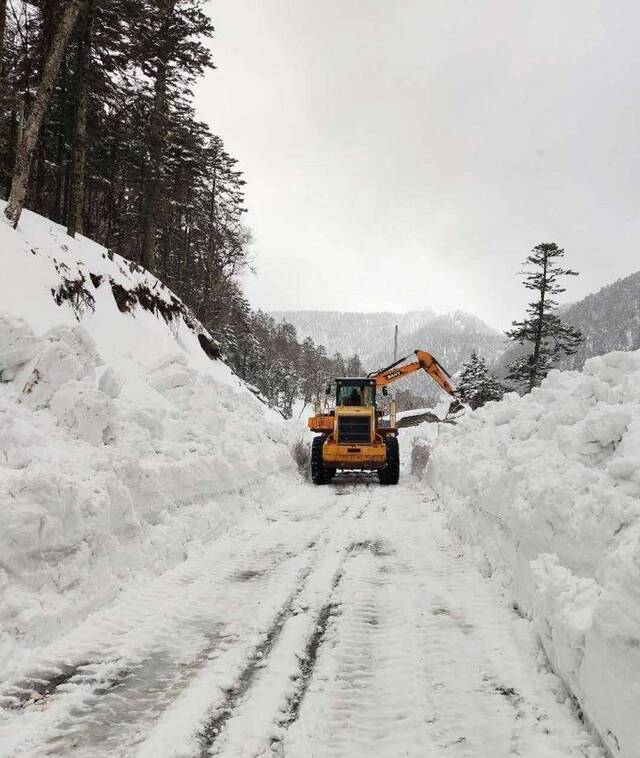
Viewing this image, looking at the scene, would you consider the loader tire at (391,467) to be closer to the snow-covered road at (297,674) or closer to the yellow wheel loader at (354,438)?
the yellow wheel loader at (354,438)

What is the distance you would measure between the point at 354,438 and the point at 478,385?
30.1 m

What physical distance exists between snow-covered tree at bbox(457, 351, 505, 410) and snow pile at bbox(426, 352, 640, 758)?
113 feet

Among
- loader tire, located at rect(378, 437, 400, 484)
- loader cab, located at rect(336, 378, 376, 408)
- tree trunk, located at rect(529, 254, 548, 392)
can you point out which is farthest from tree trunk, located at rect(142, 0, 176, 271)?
tree trunk, located at rect(529, 254, 548, 392)

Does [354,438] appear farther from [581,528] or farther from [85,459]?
[581,528]

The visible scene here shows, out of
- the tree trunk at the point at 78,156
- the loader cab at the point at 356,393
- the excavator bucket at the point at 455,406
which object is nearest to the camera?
the loader cab at the point at 356,393

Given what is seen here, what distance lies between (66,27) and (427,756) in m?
14.9

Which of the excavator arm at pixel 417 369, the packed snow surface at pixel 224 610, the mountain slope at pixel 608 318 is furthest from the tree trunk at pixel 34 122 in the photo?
the mountain slope at pixel 608 318

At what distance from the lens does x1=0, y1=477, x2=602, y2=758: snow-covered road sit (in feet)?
9.48

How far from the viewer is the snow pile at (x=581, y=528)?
8.90 ft

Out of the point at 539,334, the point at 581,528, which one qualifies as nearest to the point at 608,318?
the point at 539,334

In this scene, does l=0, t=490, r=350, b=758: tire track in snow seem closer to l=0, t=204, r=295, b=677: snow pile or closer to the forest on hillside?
l=0, t=204, r=295, b=677: snow pile

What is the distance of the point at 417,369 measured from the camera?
16.8m

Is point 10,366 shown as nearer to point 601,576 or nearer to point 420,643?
point 420,643

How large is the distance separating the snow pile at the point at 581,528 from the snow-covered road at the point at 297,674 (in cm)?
35
